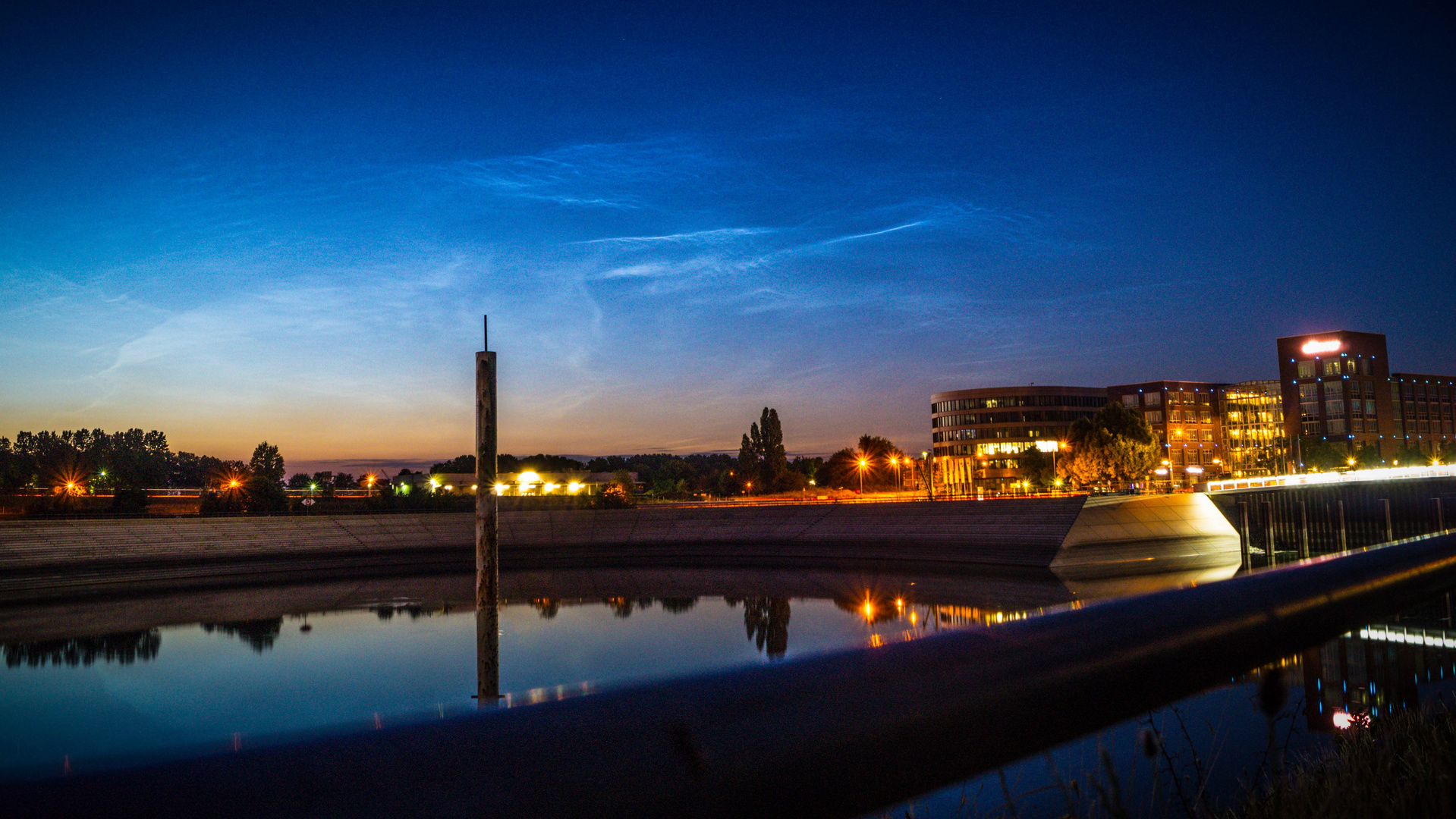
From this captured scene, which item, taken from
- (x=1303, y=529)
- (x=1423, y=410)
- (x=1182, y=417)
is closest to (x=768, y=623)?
(x=1303, y=529)

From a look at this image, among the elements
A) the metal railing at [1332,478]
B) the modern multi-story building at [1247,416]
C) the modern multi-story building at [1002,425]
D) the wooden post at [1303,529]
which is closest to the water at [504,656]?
the wooden post at [1303,529]

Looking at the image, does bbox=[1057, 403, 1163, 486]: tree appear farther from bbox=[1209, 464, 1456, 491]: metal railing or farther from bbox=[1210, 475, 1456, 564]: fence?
bbox=[1210, 475, 1456, 564]: fence

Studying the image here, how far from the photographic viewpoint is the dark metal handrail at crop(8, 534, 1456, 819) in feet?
3.43

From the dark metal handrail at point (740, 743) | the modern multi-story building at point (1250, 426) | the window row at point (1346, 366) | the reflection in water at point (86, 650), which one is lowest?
the reflection in water at point (86, 650)

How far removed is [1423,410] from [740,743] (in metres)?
172

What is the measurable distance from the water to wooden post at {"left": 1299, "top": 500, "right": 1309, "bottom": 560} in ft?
86.1

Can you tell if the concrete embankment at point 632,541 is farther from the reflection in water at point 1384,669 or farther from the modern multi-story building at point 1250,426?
the modern multi-story building at point 1250,426

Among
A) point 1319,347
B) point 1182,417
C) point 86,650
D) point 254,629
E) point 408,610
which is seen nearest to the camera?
point 86,650

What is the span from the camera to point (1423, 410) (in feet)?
444

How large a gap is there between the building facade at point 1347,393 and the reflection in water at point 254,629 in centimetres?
13604

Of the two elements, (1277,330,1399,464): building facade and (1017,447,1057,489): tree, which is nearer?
(1017,447,1057,489): tree

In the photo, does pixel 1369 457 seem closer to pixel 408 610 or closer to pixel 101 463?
pixel 408 610

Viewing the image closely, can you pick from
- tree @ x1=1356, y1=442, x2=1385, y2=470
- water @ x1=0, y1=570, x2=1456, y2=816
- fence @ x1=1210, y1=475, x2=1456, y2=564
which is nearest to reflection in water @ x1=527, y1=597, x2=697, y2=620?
water @ x1=0, y1=570, x2=1456, y2=816

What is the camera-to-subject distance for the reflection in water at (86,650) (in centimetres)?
2317
